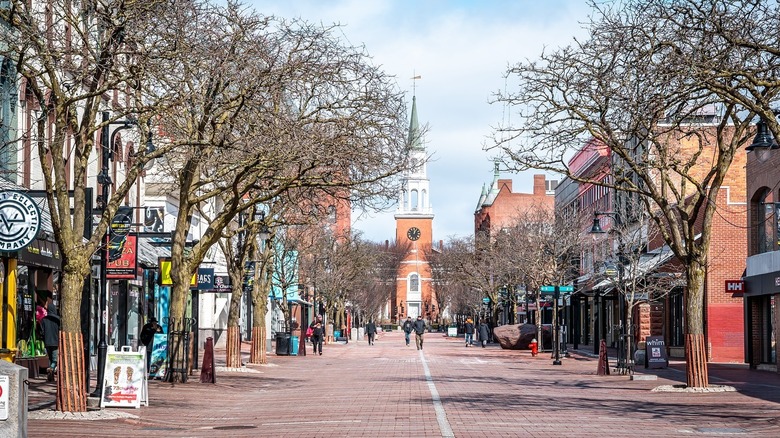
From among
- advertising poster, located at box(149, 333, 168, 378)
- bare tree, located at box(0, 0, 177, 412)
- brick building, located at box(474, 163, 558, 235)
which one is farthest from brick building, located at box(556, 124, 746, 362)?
brick building, located at box(474, 163, 558, 235)

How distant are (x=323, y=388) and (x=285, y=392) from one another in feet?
4.08

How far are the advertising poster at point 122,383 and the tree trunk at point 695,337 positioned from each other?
11946mm

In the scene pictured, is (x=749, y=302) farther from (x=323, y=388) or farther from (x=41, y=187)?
(x=41, y=187)

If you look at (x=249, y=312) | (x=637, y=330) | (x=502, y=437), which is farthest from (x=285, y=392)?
(x=249, y=312)

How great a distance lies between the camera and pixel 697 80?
1806cm

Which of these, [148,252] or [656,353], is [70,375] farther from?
[148,252]

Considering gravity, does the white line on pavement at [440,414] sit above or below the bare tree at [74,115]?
below

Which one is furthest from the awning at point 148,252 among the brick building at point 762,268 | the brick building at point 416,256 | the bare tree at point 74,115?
the brick building at point 416,256

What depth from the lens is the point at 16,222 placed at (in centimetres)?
1852

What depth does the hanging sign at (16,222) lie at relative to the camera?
18.4 m

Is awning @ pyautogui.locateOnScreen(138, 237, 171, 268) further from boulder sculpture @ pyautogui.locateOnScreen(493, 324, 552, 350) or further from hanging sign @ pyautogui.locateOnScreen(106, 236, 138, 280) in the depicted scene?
boulder sculpture @ pyautogui.locateOnScreen(493, 324, 552, 350)

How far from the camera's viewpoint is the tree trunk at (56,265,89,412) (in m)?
19.2

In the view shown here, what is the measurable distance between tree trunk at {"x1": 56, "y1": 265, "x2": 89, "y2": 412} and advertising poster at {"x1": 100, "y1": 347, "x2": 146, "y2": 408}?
1476 mm

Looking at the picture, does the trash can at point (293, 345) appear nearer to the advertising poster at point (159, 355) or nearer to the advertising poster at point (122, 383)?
the advertising poster at point (159, 355)
